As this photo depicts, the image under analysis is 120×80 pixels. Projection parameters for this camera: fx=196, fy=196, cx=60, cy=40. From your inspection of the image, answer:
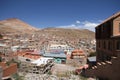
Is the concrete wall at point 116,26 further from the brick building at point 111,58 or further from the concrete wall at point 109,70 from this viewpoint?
the concrete wall at point 109,70

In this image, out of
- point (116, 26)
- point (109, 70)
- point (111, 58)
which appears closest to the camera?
point (109, 70)

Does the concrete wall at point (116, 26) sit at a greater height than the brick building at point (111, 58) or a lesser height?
greater

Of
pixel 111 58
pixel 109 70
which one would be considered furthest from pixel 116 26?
pixel 109 70

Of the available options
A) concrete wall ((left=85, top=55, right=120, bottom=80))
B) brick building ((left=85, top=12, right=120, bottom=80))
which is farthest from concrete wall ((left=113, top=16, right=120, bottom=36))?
concrete wall ((left=85, top=55, right=120, bottom=80))

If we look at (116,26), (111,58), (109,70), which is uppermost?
(116,26)

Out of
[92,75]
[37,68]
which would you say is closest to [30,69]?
[37,68]

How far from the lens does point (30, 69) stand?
110 ft

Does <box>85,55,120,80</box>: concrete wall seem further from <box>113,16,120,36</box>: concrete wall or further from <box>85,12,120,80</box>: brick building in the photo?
<box>113,16,120,36</box>: concrete wall

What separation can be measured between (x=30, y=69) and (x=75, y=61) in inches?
951

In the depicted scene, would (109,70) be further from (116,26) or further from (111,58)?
(116,26)

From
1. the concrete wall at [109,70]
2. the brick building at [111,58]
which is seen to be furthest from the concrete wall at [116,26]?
the concrete wall at [109,70]

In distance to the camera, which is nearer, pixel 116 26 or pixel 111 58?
pixel 111 58

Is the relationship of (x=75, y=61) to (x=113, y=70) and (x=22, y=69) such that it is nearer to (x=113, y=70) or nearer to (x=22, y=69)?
(x=22, y=69)

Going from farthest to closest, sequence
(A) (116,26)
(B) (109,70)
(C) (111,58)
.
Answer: (A) (116,26), (C) (111,58), (B) (109,70)
